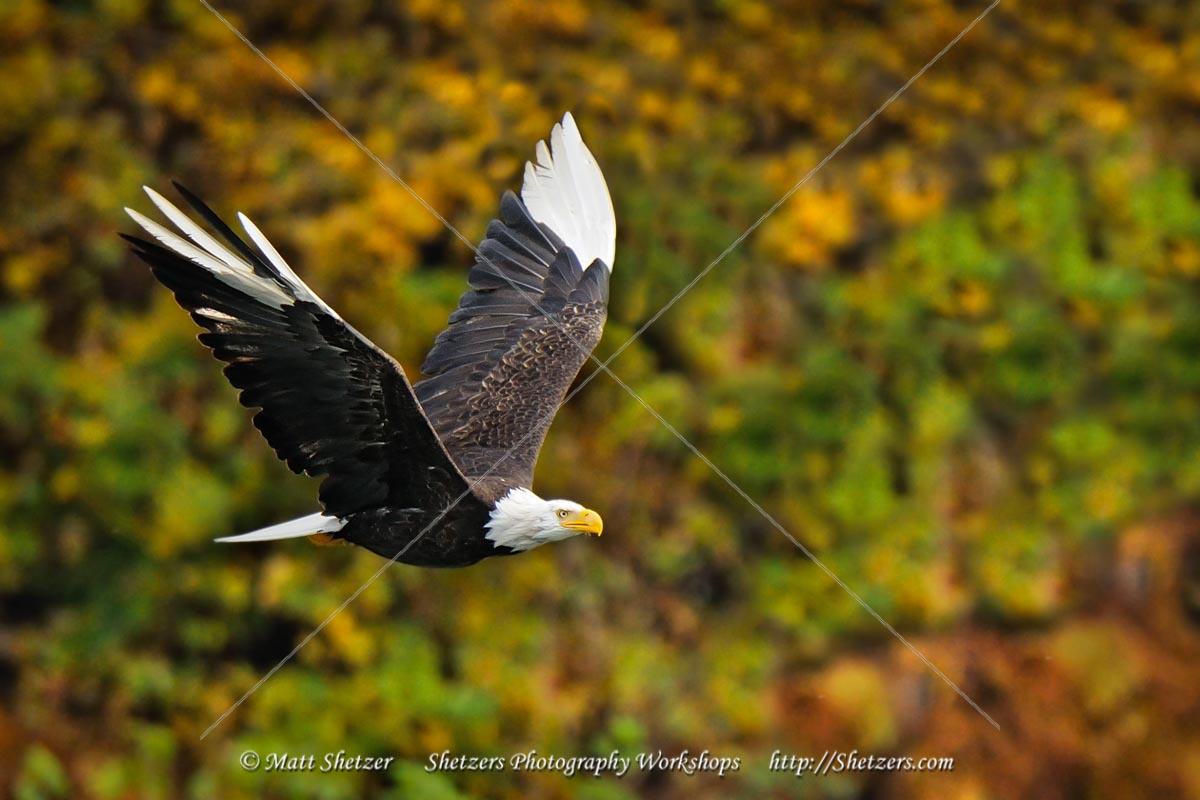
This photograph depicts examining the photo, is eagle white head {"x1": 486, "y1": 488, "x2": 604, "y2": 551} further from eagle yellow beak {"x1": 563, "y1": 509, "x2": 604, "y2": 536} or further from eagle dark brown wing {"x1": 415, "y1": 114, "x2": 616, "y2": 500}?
eagle dark brown wing {"x1": 415, "y1": 114, "x2": 616, "y2": 500}

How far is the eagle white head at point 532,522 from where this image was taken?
16.2 ft

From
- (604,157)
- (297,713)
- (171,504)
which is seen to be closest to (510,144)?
(604,157)

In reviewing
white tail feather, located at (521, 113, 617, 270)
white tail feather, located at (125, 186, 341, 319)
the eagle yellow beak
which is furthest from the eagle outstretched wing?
white tail feather, located at (521, 113, 617, 270)

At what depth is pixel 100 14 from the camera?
35.9ft

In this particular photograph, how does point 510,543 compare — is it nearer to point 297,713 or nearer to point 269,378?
point 269,378

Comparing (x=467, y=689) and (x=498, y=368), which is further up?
(x=498, y=368)

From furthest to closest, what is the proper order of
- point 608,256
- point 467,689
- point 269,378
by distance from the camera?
point 467,689
point 608,256
point 269,378

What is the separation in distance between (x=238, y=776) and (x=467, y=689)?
157 centimetres

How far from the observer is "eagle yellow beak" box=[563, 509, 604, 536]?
489 cm

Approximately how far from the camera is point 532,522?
16.2 feet

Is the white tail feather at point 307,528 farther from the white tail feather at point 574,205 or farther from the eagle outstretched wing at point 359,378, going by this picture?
the white tail feather at point 574,205

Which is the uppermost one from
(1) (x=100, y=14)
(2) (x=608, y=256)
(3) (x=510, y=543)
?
(1) (x=100, y=14)

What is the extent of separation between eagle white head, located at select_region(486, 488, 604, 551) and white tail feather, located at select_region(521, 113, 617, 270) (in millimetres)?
1944

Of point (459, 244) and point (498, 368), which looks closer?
point (498, 368)
